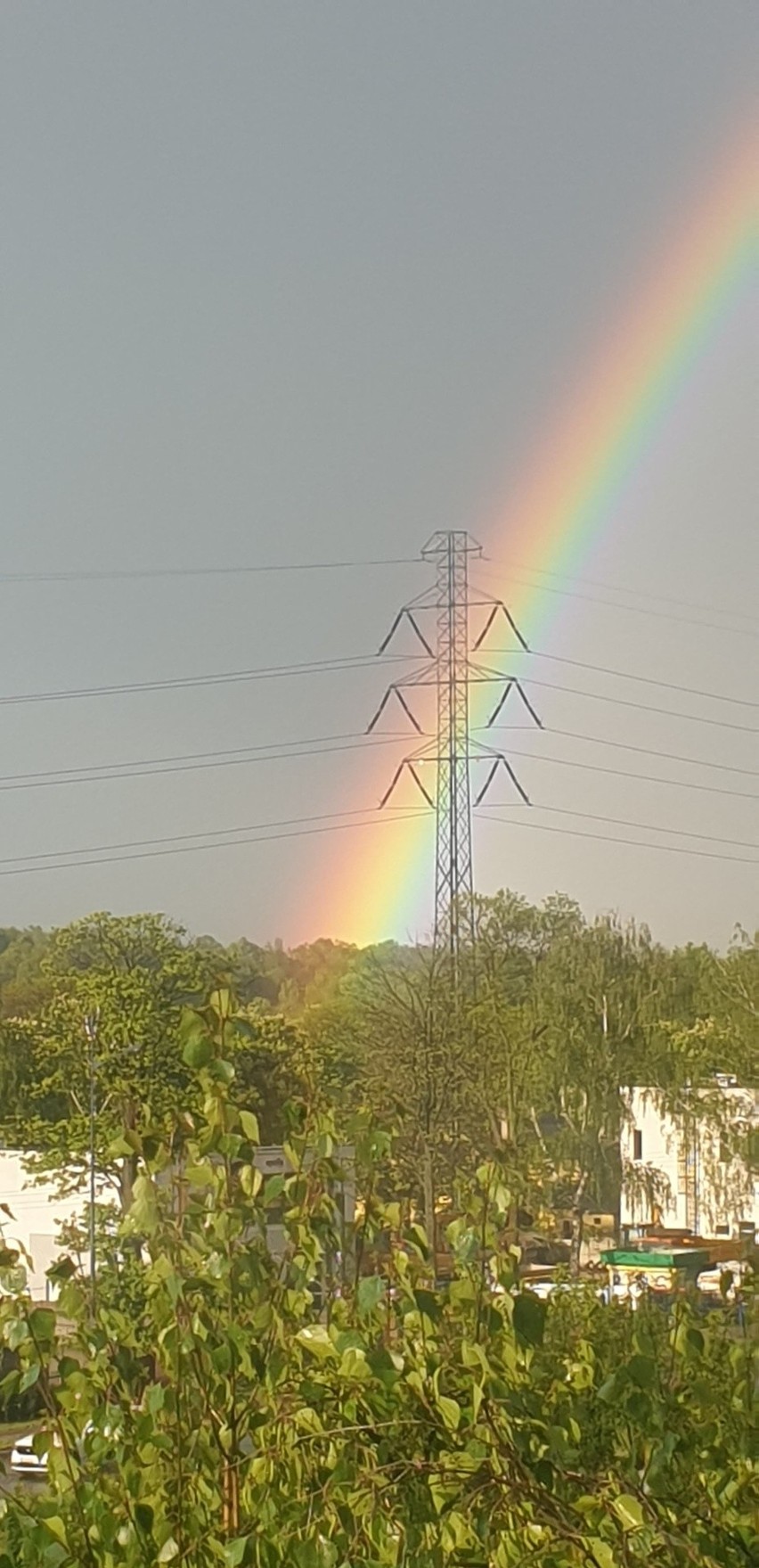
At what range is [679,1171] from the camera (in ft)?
72.0

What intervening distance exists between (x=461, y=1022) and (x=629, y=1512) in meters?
15.6

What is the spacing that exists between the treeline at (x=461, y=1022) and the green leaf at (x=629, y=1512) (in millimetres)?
12784

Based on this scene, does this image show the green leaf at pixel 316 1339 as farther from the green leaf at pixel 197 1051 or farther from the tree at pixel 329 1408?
the green leaf at pixel 197 1051

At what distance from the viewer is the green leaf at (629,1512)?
1.29m

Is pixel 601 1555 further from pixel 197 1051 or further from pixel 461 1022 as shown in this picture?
pixel 461 1022

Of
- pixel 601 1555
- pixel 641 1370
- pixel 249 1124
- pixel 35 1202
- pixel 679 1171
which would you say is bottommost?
pixel 35 1202

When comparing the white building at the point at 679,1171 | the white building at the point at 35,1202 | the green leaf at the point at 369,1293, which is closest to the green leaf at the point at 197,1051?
the green leaf at the point at 369,1293

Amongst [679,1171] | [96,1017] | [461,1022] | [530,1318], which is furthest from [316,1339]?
[679,1171]

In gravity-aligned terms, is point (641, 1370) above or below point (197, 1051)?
below

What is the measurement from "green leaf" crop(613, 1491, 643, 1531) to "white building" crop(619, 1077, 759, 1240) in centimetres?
1925

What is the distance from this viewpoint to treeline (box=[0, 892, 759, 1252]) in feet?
54.2

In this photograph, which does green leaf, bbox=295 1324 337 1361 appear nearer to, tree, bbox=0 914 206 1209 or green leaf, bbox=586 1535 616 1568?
green leaf, bbox=586 1535 616 1568

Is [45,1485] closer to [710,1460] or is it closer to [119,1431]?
[119,1431]

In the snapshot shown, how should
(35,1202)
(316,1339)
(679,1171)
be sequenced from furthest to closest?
(679,1171)
(35,1202)
(316,1339)
